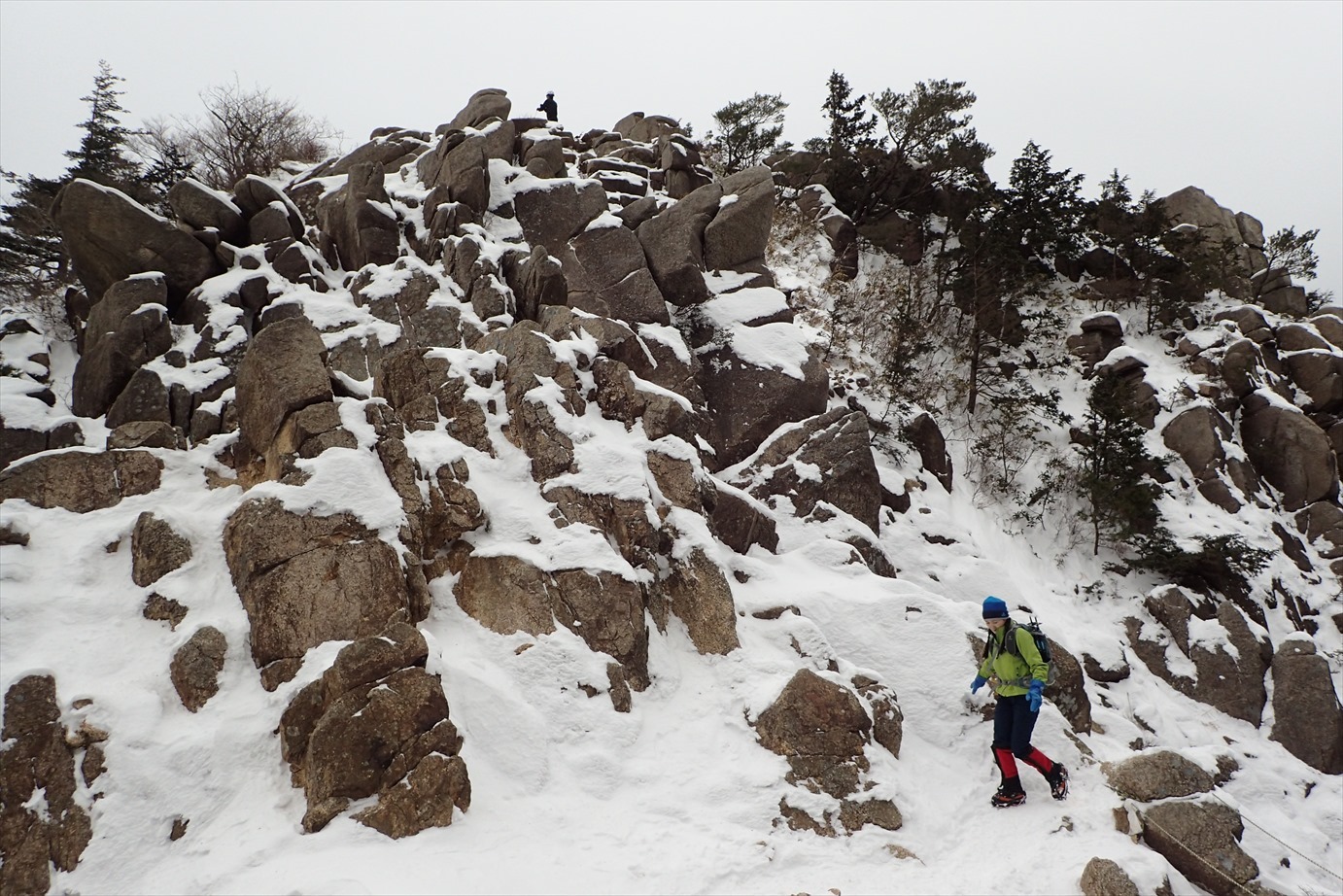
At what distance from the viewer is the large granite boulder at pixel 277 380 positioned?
8.87 metres

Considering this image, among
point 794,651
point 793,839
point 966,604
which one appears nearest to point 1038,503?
point 966,604

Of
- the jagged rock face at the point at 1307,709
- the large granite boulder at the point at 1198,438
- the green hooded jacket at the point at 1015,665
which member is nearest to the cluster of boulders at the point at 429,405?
the green hooded jacket at the point at 1015,665

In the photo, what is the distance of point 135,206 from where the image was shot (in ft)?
42.3

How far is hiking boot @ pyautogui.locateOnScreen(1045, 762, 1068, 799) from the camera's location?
6.98 meters

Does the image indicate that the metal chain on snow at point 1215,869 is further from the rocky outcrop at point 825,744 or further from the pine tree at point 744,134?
the pine tree at point 744,134

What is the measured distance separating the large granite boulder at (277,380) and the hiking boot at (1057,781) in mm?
9747

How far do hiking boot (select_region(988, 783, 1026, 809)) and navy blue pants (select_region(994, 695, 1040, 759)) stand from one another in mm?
349

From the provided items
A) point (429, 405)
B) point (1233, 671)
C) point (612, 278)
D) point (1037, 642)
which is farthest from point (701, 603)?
point (1233, 671)

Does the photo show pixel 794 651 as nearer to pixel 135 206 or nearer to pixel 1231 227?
pixel 135 206

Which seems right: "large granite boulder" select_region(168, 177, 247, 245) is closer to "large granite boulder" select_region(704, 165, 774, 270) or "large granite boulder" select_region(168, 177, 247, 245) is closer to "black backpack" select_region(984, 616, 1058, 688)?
"large granite boulder" select_region(704, 165, 774, 270)

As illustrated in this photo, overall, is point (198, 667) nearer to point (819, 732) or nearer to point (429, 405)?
point (429, 405)

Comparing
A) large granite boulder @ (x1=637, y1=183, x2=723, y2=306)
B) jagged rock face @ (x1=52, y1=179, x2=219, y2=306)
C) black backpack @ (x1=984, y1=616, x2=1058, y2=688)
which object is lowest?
black backpack @ (x1=984, y1=616, x2=1058, y2=688)

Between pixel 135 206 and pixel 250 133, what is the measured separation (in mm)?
10802

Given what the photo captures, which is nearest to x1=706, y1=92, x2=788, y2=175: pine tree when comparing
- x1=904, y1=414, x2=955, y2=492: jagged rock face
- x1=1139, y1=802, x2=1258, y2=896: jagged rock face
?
x1=904, y1=414, x2=955, y2=492: jagged rock face
